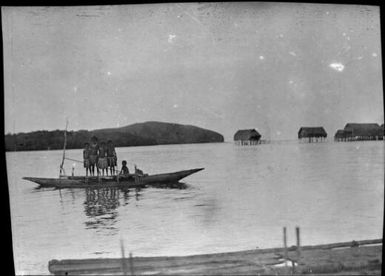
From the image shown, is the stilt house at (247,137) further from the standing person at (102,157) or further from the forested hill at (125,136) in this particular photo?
the standing person at (102,157)

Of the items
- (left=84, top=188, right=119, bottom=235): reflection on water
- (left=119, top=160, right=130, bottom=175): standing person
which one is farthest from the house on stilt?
(left=84, top=188, right=119, bottom=235): reflection on water

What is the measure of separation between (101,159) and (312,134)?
5.40 feet

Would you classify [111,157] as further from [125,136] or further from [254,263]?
[254,263]

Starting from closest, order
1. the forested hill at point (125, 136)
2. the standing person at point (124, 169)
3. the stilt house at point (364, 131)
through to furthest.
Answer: the forested hill at point (125, 136) < the standing person at point (124, 169) < the stilt house at point (364, 131)

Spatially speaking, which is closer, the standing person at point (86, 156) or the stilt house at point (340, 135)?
the standing person at point (86, 156)

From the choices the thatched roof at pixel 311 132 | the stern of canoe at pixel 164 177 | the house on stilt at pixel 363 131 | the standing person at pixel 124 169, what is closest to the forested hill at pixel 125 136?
the standing person at pixel 124 169

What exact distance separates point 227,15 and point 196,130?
2.98ft

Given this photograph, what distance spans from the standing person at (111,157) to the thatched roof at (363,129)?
1.82 meters

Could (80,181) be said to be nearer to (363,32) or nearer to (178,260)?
(178,260)

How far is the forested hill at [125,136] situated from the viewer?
3.60m

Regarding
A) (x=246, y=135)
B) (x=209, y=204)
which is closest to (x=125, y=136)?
(x=209, y=204)

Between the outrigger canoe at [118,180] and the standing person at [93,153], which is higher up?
the standing person at [93,153]

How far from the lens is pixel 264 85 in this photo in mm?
3750

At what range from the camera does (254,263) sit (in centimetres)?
373
